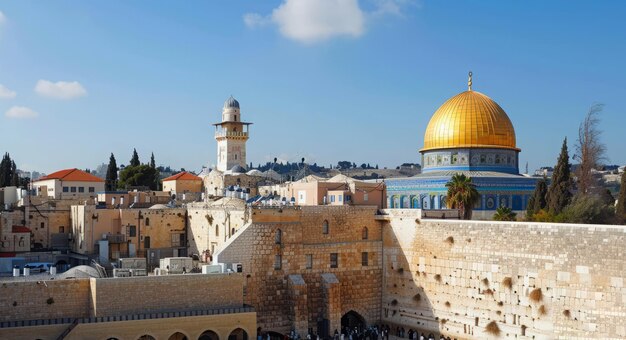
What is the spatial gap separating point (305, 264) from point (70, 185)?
2263cm

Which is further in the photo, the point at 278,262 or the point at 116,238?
the point at 116,238

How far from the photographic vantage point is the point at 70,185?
150ft

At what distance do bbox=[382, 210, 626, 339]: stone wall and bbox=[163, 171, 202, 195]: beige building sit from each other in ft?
67.5

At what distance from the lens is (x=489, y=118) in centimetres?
3881

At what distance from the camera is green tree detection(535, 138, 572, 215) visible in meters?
31.4

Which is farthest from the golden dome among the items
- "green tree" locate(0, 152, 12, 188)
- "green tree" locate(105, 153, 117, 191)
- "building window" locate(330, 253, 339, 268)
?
"green tree" locate(0, 152, 12, 188)

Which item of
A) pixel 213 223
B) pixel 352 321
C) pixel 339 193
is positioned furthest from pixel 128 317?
pixel 339 193

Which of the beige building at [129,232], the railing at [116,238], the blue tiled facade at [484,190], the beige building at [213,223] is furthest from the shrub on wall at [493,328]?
the railing at [116,238]

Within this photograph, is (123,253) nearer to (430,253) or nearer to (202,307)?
(202,307)

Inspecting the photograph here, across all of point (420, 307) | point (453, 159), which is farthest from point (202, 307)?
point (453, 159)

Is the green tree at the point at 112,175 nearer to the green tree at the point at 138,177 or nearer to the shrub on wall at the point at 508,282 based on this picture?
the green tree at the point at 138,177

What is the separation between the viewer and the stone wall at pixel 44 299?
22.4m

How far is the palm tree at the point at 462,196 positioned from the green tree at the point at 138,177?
29.1 m

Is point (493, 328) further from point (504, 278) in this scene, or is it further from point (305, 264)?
point (305, 264)
